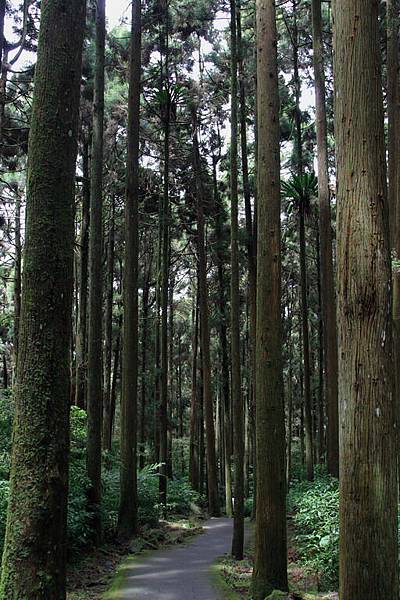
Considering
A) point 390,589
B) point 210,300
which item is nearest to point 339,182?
point 390,589

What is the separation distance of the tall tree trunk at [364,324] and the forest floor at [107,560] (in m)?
5.83

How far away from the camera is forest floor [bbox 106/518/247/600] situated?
8062 mm

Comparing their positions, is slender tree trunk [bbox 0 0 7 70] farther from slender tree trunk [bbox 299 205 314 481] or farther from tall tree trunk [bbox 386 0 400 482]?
slender tree trunk [bbox 299 205 314 481]

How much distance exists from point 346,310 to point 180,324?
43.0 metres

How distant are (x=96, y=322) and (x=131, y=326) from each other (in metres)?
1.52

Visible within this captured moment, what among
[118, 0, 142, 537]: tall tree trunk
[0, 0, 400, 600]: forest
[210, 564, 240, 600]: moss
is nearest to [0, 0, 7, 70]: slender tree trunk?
[0, 0, 400, 600]: forest

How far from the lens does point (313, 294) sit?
1404 inches

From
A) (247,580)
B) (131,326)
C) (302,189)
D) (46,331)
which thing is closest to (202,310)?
(302,189)

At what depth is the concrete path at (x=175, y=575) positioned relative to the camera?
8062 mm

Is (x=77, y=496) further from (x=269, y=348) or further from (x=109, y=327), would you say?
(x=109, y=327)

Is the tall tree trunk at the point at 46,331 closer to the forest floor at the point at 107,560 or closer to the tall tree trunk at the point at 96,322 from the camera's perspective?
the forest floor at the point at 107,560

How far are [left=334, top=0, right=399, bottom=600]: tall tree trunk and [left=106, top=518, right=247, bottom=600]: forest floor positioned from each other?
5.55m

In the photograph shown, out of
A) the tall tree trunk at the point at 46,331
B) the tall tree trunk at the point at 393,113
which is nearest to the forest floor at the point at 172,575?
the tall tree trunk at the point at 46,331

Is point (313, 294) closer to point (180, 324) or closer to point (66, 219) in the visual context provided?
point (180, 324)
